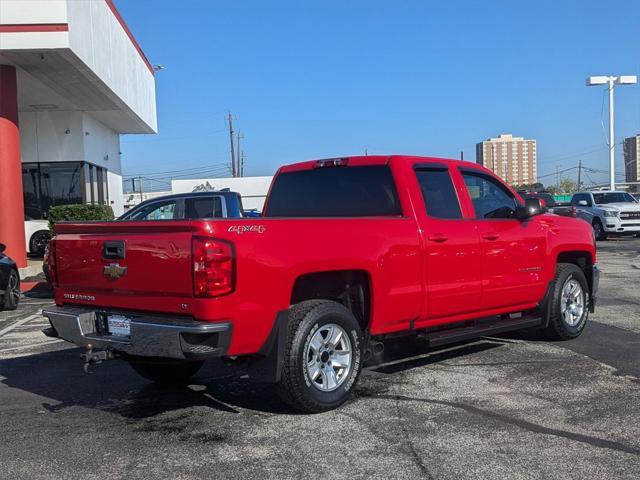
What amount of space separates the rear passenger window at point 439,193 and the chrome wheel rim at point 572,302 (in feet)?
6.55

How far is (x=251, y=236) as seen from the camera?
4.52 metres

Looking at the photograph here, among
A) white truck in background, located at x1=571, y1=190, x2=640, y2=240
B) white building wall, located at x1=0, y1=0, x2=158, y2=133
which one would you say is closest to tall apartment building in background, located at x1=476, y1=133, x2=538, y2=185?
white truck in background, located at x1=571, y1=190, x2=640, y2=240

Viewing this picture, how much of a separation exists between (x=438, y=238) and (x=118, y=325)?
9.10 feet

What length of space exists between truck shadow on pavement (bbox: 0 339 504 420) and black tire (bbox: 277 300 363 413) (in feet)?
0.92

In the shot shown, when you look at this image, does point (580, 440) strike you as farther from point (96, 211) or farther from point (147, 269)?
point (96, 211)

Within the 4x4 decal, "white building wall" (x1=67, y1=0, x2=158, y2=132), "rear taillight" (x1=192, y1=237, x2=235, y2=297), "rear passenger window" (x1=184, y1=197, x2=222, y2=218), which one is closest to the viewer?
"rear taillight" (x1=192, y1=237, x2=235, y2=297)

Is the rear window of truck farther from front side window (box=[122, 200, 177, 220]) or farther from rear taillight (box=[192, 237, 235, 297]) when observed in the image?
front side window (box=[122, 200, 177, 220])

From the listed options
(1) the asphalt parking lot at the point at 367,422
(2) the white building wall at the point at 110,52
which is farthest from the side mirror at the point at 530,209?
(2) the white building wall at the point at 110,52

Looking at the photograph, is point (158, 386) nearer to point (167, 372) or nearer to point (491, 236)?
point (167, 372)

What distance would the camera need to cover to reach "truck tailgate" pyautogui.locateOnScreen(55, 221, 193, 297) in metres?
4.45

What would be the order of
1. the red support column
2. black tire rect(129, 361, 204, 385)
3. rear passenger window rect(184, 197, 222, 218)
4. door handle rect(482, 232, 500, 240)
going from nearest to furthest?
1. black tire rect(129, 361, 204, 385)
2. door handle rect(482, 232, 500, 240)
3. rear passenger window rect(184, 197, 222, 218)
4. the red support column

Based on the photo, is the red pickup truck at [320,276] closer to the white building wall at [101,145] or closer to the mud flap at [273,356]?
the mud flap at [273,356]

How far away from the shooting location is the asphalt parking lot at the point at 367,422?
4023 millimetres

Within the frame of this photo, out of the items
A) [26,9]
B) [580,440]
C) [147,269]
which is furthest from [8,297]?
[580,440]
